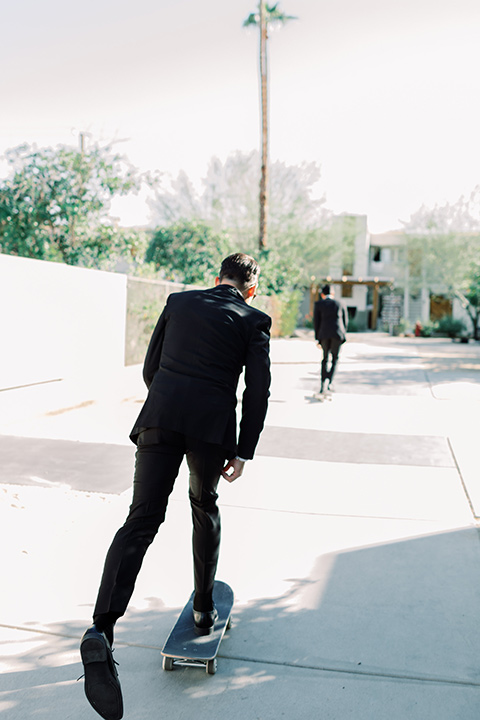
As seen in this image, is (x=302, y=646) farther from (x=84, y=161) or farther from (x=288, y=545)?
(x=84, y=161)

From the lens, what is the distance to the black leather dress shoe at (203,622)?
2914 millimetres

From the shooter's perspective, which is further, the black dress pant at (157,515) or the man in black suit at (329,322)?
the man in black suit at (329,322)

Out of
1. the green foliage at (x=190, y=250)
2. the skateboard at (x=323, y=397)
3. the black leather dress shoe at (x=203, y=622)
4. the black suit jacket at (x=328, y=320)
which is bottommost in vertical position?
the skateboard at (x=323, y=397)

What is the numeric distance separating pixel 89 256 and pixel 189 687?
43.0 ft

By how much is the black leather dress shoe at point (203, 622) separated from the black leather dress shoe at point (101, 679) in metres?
0.59

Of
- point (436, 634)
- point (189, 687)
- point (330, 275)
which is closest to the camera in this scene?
point (189, 687)

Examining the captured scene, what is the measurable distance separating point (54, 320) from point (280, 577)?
6.14 metres

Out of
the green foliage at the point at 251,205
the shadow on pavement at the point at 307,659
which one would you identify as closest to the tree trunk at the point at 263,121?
the green foliage at the point at 251,205

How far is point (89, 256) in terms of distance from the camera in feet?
48.7

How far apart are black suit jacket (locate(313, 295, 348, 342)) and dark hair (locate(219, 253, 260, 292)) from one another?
7768mm

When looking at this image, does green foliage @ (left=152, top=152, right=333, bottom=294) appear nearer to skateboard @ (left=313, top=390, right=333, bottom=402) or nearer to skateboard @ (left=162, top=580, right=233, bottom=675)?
skateboard @ (left=313, top=390, right=333, bottom=402)

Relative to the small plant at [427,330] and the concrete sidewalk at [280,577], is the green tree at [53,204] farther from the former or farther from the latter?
the small plant at [427,330]

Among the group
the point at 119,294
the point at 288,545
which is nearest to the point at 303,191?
the point at 119,294

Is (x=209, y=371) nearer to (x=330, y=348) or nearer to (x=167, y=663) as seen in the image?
(x=167, y=663)
